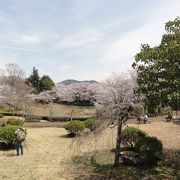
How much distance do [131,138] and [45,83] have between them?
46692 millimetres

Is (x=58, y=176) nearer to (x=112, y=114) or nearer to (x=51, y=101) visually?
(x=112, y=114)

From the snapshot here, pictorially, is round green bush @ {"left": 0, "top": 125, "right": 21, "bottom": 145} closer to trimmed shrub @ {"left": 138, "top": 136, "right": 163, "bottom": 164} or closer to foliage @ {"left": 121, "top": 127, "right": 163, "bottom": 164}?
foliage @ {"left": 121, "top": 127, "right": 163, "bottom": 164}

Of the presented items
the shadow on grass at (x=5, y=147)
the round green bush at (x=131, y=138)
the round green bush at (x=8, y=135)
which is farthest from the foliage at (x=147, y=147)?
the shadow on grass at (x=5, y=147)

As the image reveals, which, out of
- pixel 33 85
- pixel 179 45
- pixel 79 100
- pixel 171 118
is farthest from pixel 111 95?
pixel 179 45

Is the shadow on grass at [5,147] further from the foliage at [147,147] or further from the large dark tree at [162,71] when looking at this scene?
the large dark tree at [162,71]

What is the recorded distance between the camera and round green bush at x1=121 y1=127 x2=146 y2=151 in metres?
16.2

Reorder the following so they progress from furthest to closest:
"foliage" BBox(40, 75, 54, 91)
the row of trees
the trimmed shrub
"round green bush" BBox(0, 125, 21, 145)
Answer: "foliage" BBox(40, 75, 54, 91) < the row of trees < "round green bush" BBox(0, 125, 21, 145) < the trimmed shrub

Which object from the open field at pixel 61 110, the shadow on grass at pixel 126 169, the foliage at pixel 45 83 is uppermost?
the foliage at pixel 45 83

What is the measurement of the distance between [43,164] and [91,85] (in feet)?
131

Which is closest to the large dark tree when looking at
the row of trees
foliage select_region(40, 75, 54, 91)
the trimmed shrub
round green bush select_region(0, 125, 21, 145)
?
the trimmed shrub

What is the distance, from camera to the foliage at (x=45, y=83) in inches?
2441

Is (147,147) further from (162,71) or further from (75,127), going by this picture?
(75,127)

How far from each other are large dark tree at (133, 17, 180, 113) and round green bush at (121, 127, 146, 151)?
2.61 meters

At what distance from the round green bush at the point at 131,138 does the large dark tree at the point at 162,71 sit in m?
2.61
